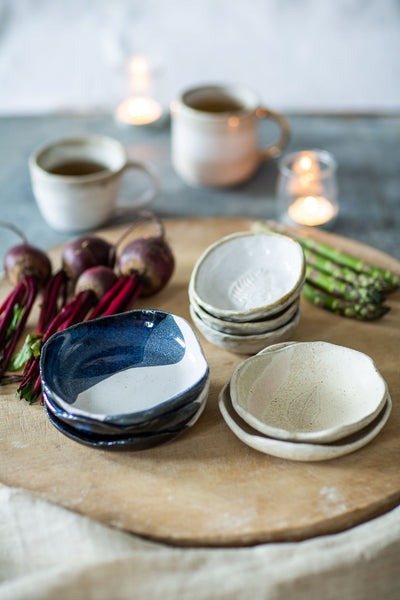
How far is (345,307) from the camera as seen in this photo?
4.82 feet

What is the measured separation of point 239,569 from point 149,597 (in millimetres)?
139

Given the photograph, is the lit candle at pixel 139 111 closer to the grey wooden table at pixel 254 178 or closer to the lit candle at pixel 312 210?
the grey wooden table at pixel 254 178

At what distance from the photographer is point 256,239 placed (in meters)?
1.46

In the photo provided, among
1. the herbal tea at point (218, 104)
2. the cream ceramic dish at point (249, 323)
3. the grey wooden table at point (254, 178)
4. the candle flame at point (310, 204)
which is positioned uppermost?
the herbal tea at point (218, 104)

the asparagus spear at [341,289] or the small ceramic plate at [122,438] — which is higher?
the asparagus spear at [341,289]

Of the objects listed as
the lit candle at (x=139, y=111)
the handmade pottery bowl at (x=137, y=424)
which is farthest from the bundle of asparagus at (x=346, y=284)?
the lit candle at (x=139, y=111)

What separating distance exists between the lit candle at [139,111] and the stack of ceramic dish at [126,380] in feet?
4.90

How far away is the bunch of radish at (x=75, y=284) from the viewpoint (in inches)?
54.7

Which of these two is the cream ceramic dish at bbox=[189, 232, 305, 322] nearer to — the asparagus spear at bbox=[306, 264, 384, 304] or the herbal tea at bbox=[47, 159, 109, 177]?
the asparagus spear at bbox=[306, 264, 384, 304]

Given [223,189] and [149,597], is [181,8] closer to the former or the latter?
[223,189]

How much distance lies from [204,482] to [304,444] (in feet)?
0.60

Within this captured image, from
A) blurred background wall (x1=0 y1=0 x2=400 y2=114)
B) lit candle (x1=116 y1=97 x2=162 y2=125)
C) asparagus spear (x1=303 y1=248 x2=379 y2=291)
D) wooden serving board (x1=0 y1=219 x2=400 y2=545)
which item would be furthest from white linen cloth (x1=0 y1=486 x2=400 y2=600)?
blurred background wall (x1=0 y1=0 x2=400 y2=114)

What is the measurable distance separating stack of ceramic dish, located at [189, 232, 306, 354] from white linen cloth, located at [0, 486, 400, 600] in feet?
1.40

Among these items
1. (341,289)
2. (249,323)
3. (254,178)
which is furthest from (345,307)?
(254,178)
